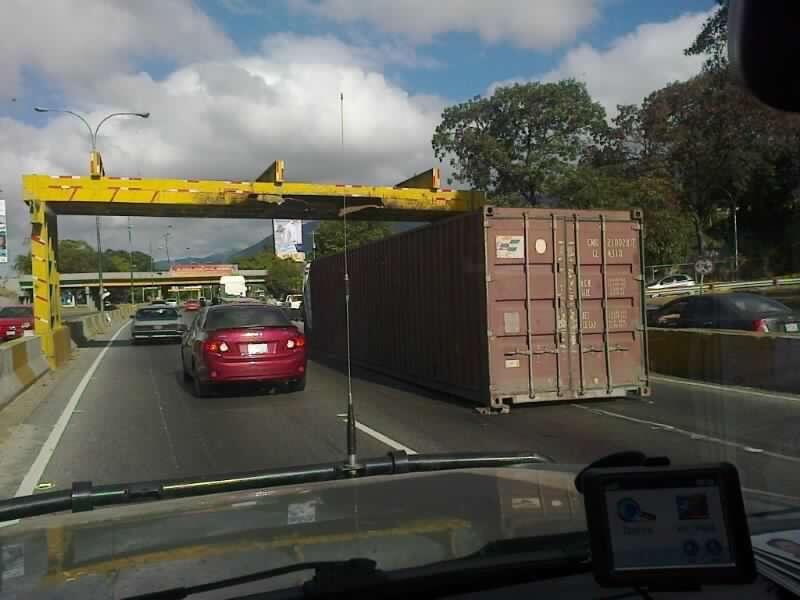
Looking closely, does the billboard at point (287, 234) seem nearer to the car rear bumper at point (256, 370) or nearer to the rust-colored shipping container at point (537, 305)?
the car rear bumper at point (256, 370)

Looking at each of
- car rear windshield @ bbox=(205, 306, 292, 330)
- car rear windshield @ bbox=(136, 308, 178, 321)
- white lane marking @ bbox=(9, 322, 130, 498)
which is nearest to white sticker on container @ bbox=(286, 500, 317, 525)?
white lane marking @ bbox=(9, 322, 130, 498)

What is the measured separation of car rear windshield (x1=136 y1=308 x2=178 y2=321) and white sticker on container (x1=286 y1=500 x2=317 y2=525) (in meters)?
26.5

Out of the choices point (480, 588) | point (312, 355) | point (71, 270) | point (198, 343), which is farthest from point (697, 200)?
point (71, 270)

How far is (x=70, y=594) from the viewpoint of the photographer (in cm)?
228

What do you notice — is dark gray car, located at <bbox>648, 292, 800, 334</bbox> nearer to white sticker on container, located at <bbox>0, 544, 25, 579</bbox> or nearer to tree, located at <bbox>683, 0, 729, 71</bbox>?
tree, located at <bbox>683, 0, 729, 71</bbox>

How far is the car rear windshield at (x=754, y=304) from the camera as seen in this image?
29.5 feet

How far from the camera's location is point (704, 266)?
625 cm

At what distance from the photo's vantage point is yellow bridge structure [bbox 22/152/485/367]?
19922mm

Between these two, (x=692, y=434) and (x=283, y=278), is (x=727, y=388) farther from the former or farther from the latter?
(x=283, y=278)

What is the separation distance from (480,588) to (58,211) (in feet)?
75.2

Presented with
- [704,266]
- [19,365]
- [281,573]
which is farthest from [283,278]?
[281,573]

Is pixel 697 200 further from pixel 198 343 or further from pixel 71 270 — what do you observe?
pixel 71 270

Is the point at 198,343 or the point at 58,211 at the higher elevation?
the point at 58,211

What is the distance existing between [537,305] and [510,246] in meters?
0.98
